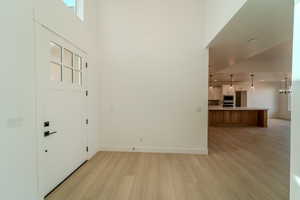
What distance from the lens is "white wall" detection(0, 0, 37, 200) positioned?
178 cm

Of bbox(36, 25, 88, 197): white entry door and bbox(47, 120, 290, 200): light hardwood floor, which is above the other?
bbox(36, 25, 88, 197): white entry door

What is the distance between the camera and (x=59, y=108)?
2.81 m

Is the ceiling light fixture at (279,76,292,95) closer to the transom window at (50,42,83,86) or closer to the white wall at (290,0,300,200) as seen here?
the white wall at (290,0,300,200)

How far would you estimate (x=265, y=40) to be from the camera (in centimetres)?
361

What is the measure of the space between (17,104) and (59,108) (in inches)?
34.5

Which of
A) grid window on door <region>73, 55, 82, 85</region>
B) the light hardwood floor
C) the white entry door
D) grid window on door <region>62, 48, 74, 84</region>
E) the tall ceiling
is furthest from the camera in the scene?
grid window on door <region>73, 55, 82, 85</region>

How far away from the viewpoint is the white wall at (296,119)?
1.24 meters

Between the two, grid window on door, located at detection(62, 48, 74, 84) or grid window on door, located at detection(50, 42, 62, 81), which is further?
grid window on door, located at detection(62, 48, 74, 84)

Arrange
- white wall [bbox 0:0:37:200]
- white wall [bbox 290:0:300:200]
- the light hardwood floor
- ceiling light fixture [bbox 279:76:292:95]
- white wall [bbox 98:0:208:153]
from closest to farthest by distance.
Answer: white wall [bbox 290:0:300:200] → white wall [bbox 0:0:37:200] → the light hardwood floor → white wall [bbox 98:0:208:153] → ceiling light fixture [bbox 279:76:292:95]

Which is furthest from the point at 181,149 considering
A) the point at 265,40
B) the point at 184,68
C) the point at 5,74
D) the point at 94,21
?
the point at 94,21

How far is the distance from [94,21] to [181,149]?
4.26 meters

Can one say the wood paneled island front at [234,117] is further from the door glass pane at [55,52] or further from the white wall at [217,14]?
the door glass pane at [55,52]

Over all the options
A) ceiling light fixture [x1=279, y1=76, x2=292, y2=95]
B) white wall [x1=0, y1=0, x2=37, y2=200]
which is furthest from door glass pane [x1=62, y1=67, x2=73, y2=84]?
ceiling light fixture [x1=279, y1=76, x2=292, y2=95]

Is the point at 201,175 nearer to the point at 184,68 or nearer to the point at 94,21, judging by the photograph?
the point at 184,68
